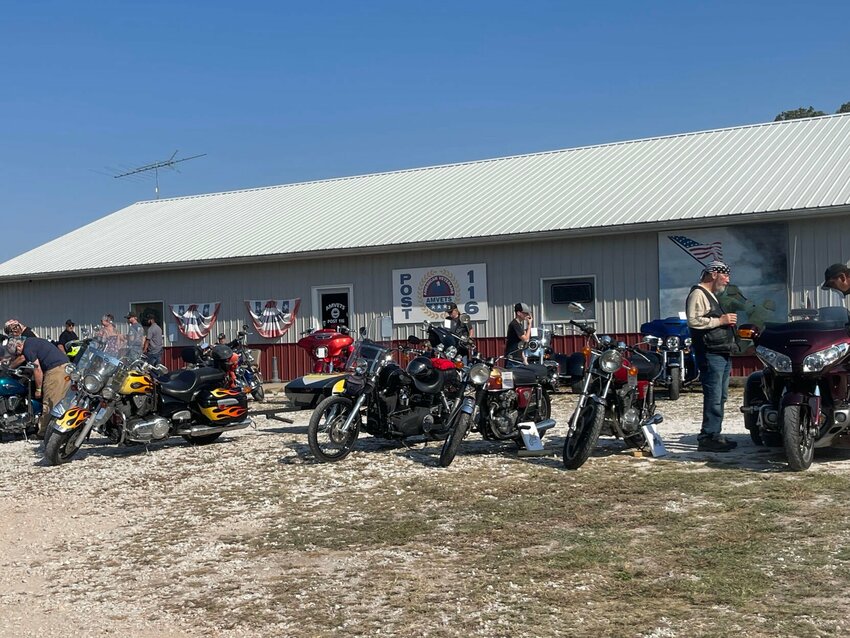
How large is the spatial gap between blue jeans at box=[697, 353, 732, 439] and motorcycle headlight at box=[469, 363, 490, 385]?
2036mm

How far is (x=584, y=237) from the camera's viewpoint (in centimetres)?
1867

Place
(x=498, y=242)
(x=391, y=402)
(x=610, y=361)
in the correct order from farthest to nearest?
(x=498, y=242) → (x=391, y=402) → (x=610, y=361)

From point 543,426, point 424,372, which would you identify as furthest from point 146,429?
point 543,426

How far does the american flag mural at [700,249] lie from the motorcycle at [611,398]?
857cm

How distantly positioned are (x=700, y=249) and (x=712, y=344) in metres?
9.23

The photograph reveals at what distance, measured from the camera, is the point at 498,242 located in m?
19.4

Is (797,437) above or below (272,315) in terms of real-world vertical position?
below

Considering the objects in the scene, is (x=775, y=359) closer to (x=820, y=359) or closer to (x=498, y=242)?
(x=820, y=359)

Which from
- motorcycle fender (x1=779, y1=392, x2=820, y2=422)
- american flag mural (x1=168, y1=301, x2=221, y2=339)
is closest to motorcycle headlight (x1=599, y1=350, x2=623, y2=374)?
motorcycle fender (x1=779, y1=392, x2=820, y2=422)

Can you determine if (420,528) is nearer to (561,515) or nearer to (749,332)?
(561,515)

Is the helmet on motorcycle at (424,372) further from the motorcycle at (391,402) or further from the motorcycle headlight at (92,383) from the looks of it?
the motorcycle headlight at (92,383)

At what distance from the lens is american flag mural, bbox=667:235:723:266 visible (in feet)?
57.2

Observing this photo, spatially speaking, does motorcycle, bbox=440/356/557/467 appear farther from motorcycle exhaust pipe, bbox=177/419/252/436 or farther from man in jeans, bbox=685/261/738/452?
motorcycle exhaust pipe, bbox=177/419/252/436

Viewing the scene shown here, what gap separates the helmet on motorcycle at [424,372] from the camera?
9727 mm
